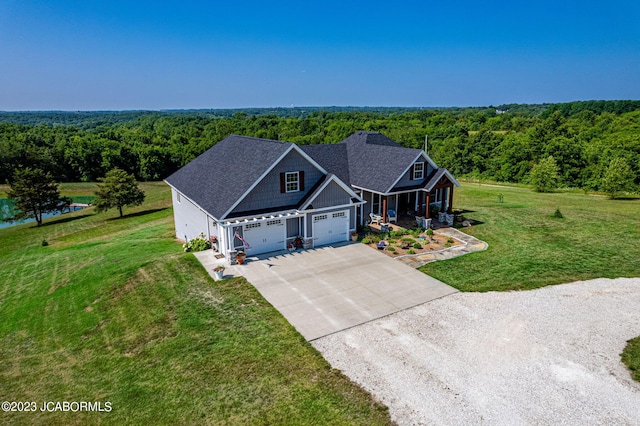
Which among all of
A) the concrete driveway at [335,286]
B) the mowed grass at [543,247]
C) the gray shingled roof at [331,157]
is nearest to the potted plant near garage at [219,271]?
the concrete driveway at [335,286]

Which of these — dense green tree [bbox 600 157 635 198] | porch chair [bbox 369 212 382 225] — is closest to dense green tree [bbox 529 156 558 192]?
dense green tree [bbox 600 157 635 198]

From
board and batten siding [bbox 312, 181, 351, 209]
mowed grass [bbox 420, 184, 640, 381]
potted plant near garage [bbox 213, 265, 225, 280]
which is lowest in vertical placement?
mowed grass [bbox 420, 184, 640, 381]

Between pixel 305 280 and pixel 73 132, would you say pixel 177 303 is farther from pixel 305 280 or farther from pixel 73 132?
pixel 73 132

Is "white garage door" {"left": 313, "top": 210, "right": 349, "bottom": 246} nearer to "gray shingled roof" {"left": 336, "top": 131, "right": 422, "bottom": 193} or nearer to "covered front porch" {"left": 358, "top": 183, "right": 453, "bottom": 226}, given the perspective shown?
"covered front porch" {"left": 358, "top": 183, "right": 453, "bottom": 226}

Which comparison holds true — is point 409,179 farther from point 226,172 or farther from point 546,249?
point 226,172

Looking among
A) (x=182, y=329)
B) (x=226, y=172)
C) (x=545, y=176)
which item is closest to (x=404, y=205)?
(x=226, y=172)
